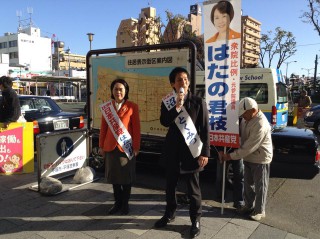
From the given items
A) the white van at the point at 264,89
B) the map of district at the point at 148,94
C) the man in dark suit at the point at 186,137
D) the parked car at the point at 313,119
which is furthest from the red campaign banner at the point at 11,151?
the parked car at the point at 313,119

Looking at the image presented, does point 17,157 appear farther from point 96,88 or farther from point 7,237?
point 7,237

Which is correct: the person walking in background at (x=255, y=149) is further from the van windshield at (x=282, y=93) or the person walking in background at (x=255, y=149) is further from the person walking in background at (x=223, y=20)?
the van windshield at (x=282, y=93)

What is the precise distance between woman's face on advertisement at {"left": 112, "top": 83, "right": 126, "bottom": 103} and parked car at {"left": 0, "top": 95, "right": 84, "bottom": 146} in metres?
3.68

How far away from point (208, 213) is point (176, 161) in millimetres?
1150

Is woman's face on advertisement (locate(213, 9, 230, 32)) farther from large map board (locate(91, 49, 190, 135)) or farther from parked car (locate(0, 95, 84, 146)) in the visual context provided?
parked car (locate(0, 95, 84, 146))

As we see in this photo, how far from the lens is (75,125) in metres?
7.36

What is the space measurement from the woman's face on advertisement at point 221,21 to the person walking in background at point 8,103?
3.97 metres

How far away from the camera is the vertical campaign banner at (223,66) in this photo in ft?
11.4

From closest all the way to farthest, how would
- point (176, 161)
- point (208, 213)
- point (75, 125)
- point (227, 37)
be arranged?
point (176, 161) < point (227, 37) < point (208, 213) < point (75, 125)

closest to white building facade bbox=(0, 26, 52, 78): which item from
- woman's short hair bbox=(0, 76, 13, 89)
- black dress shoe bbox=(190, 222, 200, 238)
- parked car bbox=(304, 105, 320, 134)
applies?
parked car bbox=(304, 105, 320, 134)

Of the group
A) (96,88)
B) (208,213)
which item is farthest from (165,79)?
(208,213)

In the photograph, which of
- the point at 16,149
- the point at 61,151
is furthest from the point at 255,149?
the point at 16,149

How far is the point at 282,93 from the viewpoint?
9898 millimetres

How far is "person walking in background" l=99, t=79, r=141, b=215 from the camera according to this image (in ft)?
11.7
